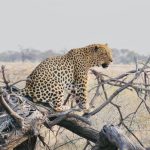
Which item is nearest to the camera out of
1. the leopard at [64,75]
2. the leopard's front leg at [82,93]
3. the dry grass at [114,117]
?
the leopard at [64,75]

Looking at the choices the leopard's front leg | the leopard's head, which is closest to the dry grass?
the leopard's head

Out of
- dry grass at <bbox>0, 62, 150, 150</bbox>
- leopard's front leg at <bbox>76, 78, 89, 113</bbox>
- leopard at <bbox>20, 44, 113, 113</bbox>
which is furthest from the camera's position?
dry grass at <bbox>0, 62, 150, 150</bbox>

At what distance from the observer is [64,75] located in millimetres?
8281

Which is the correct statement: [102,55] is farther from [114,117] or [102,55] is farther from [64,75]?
[114,117]

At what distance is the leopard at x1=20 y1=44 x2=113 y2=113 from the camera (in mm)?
8047

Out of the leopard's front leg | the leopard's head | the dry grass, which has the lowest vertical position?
the dry grass

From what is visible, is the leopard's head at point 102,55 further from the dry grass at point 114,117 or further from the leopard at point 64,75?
the dry grass at point 114,117

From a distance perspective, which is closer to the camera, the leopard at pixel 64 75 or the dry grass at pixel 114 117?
the leopard at pixel 64 75

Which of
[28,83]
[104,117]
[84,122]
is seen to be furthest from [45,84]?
[104,117]

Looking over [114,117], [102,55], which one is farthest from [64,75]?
[114,117]

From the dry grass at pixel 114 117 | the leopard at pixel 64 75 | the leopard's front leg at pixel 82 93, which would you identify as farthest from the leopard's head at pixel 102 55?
the leopard's front leg at pixel 82 93

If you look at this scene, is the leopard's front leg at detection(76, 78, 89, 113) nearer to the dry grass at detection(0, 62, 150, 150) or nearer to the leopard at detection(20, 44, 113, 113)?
the leopard at detection(20, 44, 113, 113)

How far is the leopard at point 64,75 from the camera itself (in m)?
8.05

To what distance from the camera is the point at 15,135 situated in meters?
6.84
